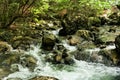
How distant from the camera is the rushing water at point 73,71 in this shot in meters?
10.4

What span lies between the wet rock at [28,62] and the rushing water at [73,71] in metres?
0.17

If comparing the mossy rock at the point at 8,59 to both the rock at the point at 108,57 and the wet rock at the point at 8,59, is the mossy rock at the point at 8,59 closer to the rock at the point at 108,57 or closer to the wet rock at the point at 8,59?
the wet rock at the point at 8,59

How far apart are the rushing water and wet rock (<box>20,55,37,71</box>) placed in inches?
6.8

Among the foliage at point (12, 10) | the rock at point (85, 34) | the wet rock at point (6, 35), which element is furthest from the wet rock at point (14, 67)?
the rock at point (85, 34)

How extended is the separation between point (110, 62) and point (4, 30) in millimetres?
6047

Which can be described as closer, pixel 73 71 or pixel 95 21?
pixel 73 71

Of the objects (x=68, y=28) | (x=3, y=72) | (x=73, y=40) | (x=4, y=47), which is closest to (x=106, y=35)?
(x=73, y=40)

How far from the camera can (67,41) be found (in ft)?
49.8

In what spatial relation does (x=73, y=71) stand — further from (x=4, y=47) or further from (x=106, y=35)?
(x=106, y=35)

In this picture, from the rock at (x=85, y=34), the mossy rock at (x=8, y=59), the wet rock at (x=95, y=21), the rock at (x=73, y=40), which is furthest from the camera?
the wet rock at (x=95, y=21)

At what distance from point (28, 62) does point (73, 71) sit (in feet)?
6.42

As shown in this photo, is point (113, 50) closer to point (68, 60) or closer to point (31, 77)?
point (68, 60)

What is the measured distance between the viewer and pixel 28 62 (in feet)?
37.9

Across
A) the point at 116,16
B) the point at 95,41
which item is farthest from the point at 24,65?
the point at 116,16
